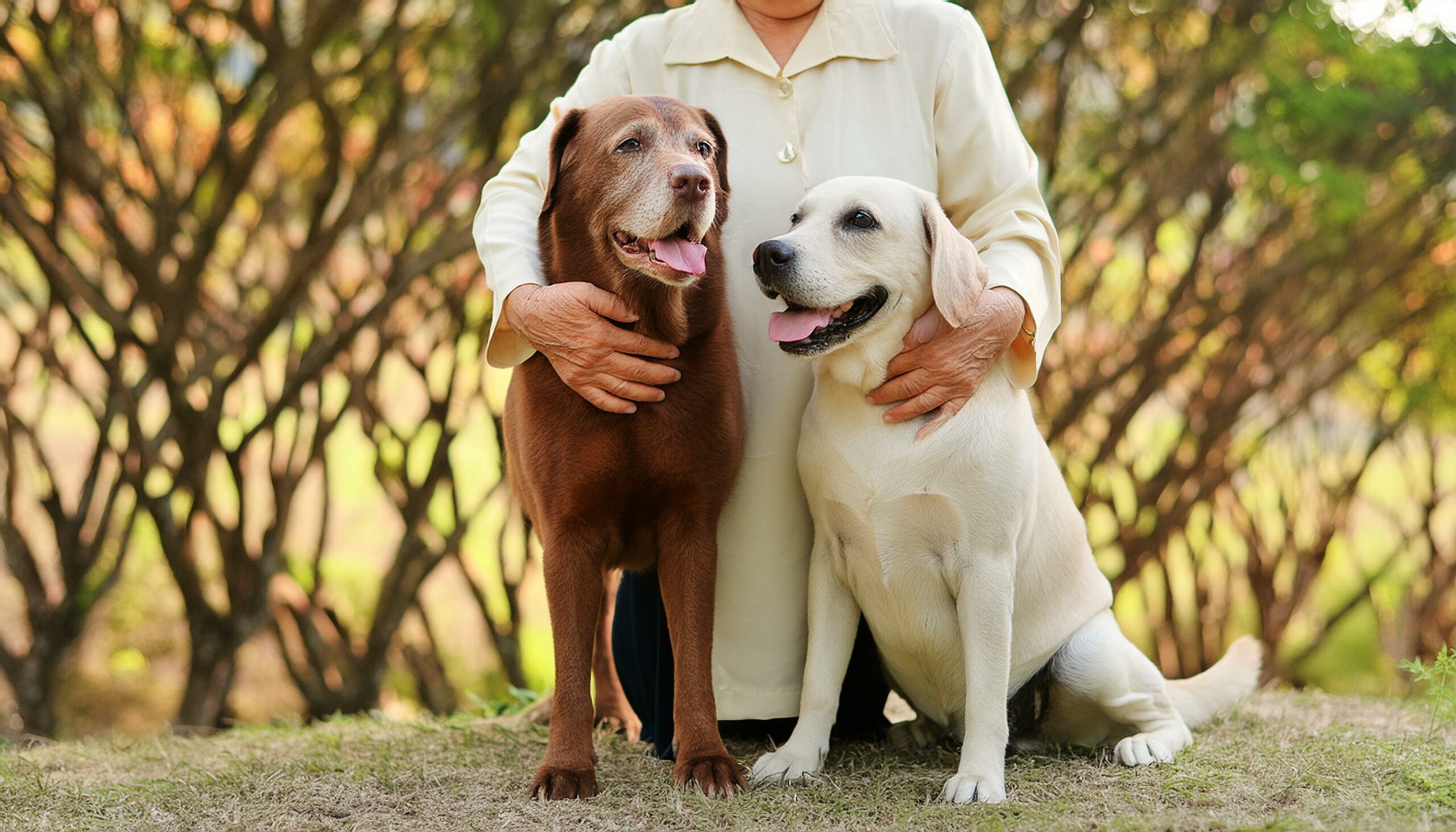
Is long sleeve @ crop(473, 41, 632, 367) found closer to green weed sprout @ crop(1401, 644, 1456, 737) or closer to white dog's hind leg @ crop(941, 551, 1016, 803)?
white dog's hind leg @ crop(941, 551, 1016, 803)

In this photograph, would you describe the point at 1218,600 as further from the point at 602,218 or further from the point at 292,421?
the point at 602,218

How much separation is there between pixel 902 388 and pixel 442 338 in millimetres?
4168

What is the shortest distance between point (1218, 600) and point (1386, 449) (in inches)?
57.0

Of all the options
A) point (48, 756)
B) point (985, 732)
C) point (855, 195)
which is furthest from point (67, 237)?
point (985, 732)

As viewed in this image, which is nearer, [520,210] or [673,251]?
[673,251]

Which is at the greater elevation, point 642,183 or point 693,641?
point 642,183

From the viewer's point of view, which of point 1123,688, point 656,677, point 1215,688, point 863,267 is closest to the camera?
point 863,267

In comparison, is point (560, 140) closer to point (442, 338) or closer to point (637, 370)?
point (637, 370)

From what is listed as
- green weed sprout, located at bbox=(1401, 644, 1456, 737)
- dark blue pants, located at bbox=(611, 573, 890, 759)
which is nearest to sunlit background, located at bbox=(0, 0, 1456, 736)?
dark blue pants, located at bbox=(611, 573, 890, 759)

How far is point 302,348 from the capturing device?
6.39m

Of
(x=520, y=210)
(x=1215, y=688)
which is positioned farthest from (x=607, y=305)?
(x=1215, y=688)

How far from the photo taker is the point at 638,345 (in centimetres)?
266

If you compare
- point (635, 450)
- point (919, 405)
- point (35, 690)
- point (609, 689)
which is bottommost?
point (35, 690)

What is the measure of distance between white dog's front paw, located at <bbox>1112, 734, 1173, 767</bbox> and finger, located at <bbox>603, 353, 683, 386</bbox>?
1332 mm
